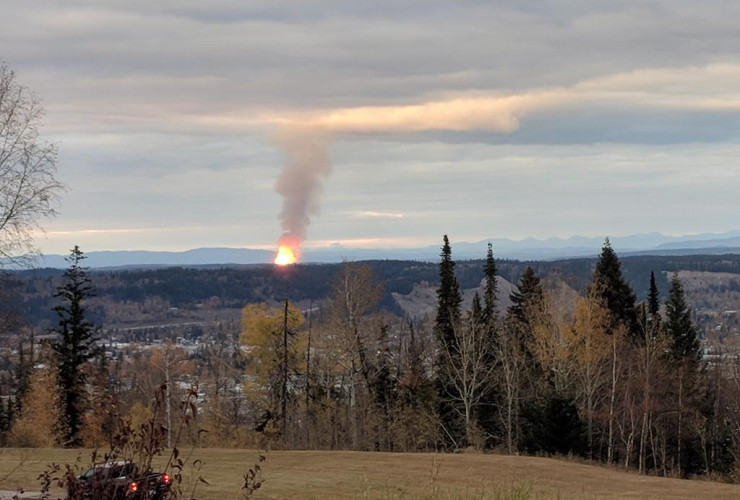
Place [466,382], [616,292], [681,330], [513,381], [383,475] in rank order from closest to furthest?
1. [383,475]
2. [513,381]
3. [466,382]
4. [616,292]
5. [681,330]

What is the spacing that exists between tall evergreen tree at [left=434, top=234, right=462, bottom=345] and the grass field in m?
25.1

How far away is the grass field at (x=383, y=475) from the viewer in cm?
2509

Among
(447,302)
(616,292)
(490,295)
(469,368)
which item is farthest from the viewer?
(490,295)

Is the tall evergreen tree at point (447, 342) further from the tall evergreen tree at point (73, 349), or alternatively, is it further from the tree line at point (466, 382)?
the tall evergreen tree at point (73, 349)

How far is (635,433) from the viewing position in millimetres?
52344

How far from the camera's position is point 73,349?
4981 centimetres

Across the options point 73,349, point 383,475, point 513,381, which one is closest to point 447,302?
point 513,381

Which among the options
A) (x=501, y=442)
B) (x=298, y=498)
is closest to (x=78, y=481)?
(x=298, y=498)

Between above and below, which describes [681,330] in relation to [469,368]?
above

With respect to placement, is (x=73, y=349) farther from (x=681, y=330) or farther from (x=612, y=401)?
(x=681, y=330)

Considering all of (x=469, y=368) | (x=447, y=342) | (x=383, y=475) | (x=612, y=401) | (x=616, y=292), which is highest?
(x=616, y=292)

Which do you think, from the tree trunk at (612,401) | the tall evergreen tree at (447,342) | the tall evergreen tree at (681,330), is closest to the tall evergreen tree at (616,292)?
the tall evergreen tree at (681,330)

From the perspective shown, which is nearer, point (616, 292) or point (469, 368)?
point (469, 368)

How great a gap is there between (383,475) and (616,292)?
3648 centimetres
